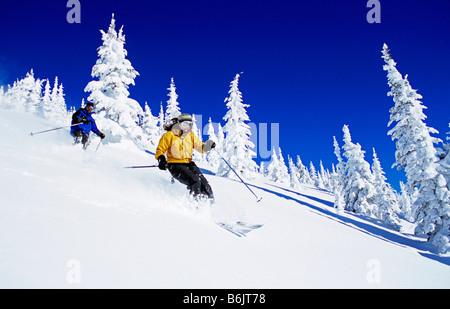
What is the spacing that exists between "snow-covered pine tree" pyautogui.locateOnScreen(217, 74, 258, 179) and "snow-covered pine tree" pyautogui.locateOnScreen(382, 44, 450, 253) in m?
15.9

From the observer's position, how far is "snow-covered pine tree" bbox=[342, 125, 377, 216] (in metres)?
32.6

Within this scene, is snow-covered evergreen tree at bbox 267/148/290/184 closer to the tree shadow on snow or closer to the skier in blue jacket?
the tree shadow on snow

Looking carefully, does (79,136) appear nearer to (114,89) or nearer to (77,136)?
(77,136)

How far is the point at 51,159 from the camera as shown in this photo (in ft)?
22.1

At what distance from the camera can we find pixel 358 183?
32.6 meters

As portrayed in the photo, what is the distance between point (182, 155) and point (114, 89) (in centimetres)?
1927

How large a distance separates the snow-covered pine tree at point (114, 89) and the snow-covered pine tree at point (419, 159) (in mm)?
22827

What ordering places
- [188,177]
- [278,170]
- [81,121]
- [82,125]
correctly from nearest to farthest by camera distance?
[188,177]
[81,121]
[82,125]
[278,170]

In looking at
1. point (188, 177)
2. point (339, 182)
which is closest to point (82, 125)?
point (188, 177)

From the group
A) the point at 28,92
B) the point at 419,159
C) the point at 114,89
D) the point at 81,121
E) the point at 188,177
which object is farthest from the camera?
the point at 28,92

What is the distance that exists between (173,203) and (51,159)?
3826 mm

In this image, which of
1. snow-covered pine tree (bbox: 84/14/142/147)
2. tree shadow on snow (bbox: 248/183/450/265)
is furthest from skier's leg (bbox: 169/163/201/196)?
snow-covered pine tree (bbox: 84/14/142/147)

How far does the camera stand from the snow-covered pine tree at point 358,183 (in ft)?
107

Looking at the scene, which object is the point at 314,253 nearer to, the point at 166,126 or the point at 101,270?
the point at 101,270
